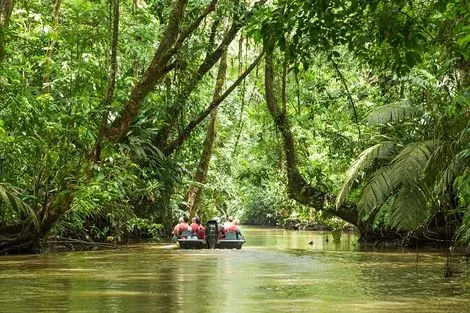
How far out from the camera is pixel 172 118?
23.2m

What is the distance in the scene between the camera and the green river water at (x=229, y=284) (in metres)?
8.12

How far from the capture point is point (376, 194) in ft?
63.7

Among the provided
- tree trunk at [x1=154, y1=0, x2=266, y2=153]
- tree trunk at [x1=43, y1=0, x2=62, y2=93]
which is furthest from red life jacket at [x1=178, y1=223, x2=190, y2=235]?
tree trunk at [x1=43, y1=0, x2=62, y2=93]

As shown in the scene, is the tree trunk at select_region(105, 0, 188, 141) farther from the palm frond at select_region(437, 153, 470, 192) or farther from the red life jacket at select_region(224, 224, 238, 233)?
the red life jacket at select_region(224, 224, 238, 233)

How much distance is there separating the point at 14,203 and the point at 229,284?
20.4ft

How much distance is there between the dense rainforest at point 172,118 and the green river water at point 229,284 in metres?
1.31

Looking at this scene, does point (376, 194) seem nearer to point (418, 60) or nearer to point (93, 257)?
point (93, 257)

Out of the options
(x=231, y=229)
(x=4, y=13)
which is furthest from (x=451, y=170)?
(x=231, y=229)

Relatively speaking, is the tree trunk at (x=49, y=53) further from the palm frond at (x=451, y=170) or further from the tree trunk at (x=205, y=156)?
the palm frond at (x=451, y=170)

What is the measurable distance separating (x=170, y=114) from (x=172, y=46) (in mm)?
7573

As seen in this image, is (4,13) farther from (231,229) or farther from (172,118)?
(231,229)

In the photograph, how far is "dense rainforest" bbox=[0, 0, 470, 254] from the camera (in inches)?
511

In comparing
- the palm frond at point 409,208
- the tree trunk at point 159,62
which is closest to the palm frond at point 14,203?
the tree trunk at point 159,62

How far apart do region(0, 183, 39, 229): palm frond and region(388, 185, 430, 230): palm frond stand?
8142 millimetres
